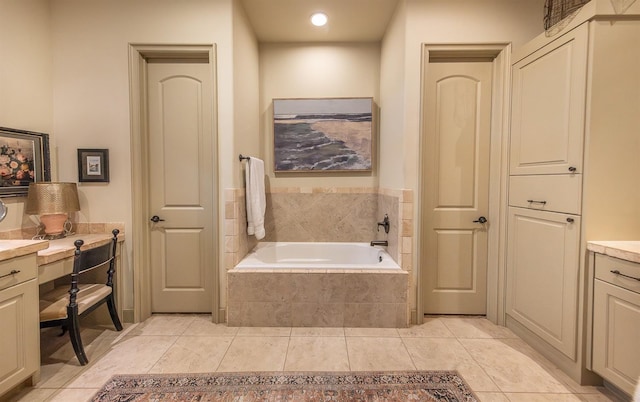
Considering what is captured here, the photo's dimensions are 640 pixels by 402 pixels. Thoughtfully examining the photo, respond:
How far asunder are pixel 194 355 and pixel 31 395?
33.6 inches

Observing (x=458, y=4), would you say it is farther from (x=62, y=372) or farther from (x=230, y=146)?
(x=62, y=372)

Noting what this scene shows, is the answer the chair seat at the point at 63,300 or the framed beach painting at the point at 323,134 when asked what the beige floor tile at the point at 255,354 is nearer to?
the chair seat at the point at 63,300

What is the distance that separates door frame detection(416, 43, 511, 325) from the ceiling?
660 millimetres

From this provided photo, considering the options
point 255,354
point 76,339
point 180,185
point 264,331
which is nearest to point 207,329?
point 264,331

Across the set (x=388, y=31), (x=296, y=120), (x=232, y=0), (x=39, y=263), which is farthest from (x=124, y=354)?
(x=388, y=31)

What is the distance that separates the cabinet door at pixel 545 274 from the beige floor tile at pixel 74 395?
2876 mm

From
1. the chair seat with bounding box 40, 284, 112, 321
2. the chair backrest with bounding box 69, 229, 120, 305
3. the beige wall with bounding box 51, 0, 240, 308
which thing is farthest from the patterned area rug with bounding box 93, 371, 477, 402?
the beige wall with bounding box 51, 0, 240, 308

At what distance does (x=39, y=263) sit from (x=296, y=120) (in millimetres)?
2387

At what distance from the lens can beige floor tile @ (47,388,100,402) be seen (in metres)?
1.64

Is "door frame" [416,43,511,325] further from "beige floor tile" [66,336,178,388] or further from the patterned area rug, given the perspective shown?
"beige floor tile" [66,336,178,388]

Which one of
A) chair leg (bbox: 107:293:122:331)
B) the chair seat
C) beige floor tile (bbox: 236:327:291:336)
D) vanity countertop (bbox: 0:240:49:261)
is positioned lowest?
beige floor tile (bbox: 236:327:291:336)

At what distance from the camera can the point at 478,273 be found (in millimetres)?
2635

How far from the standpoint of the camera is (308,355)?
2.05m

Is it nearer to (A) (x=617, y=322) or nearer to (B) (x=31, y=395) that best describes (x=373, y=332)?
(A) (x=617, y=322)
